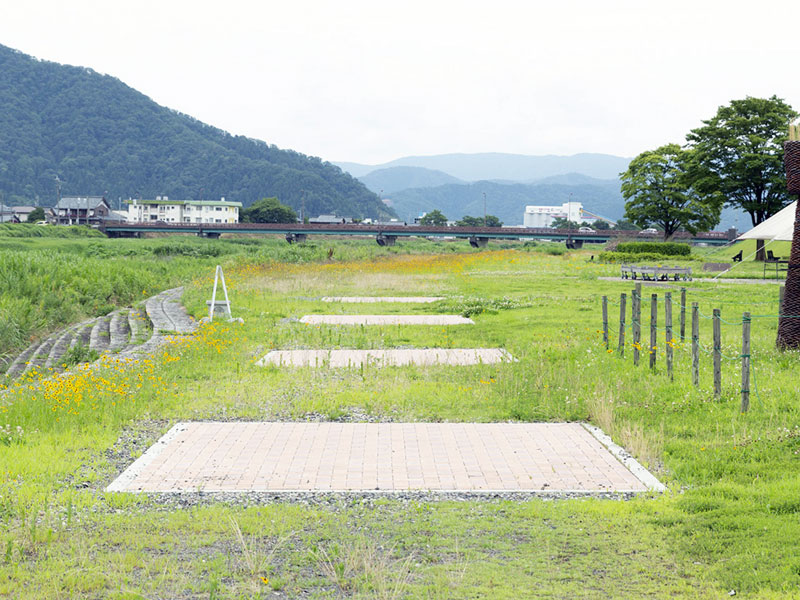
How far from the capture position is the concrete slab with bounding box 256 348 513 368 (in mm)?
12055

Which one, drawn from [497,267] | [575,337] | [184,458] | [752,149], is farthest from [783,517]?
[752,149]

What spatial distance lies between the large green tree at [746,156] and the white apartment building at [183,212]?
11158 centimetres

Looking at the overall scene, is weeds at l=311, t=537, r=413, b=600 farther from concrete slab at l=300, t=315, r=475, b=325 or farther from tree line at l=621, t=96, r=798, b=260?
tree line at l=621, t=96, r=798, b=260

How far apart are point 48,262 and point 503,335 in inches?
788

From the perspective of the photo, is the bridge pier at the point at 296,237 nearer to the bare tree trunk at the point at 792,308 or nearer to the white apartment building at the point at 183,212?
the white apartment building at the point at 183,212

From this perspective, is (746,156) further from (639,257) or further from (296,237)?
(296,237)

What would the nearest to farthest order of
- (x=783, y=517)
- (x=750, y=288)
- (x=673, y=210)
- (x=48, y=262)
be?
1. (x=783, y=517)
2. (x=750, y=288)
3. (x=48, y=262)
4. (x=673, y=210)

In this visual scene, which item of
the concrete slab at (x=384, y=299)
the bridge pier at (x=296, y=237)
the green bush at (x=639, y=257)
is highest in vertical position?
the bridge pier at (x=296, y=237)

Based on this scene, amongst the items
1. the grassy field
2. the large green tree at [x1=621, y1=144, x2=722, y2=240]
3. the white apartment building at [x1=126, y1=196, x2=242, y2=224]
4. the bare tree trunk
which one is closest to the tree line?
the large green tree at [x1=621, y1=144, x2=722, y2=240]

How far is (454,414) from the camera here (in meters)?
9.02

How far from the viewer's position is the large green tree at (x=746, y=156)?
44812mm

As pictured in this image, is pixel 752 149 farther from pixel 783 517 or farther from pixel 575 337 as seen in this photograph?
pixel 783 517

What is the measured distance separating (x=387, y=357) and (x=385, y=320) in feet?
18.5

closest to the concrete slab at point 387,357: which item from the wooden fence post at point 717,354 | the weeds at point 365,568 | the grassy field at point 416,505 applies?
the grassy field at point 416,505
